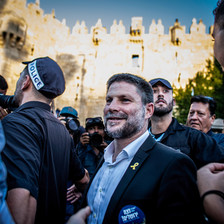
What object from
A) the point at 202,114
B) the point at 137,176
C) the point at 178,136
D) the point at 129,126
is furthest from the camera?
the point at 202,114

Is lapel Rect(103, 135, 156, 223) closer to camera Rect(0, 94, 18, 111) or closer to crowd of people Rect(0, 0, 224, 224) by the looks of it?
crowd of people Rect(0, 0, 224, 224)

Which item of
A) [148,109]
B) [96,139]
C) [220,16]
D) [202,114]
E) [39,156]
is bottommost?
[96,139]

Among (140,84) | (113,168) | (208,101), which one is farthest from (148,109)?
(208,101)

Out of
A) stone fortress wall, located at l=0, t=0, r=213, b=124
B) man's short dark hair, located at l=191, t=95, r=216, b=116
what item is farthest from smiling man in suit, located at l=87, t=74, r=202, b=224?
stone fortress wall, located at l=0, t=0, r=213, b=124

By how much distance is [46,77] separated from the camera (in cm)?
164

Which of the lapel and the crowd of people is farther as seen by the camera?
the lapel

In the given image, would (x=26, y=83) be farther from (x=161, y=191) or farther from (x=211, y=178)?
(x=211, y=178)

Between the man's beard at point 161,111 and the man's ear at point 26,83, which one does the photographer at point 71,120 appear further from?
the man's ear at point 26,83

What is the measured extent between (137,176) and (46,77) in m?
1.10

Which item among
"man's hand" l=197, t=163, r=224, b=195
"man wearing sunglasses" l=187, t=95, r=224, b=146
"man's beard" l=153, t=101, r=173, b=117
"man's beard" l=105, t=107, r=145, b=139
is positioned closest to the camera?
"man's hand" l=197, t=163, r=224, b=195

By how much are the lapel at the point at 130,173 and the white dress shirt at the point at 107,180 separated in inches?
4.0

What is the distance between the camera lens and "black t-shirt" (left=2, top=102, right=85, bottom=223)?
43.8 inches

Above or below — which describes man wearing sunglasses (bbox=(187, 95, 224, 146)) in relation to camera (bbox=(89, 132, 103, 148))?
above

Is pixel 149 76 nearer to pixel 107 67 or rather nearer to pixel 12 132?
pixel 107 67
